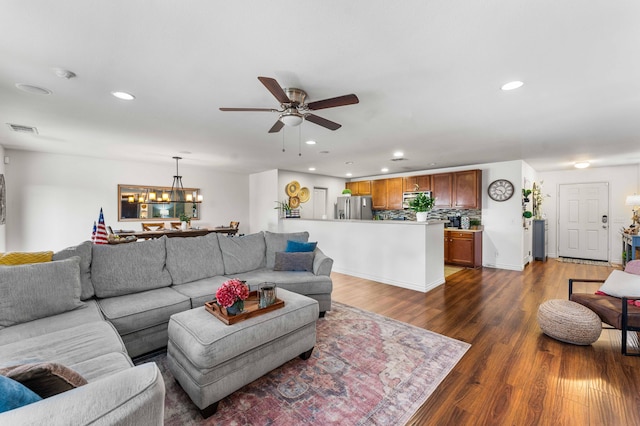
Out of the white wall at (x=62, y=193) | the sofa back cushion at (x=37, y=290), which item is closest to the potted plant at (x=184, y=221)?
the white wall at (x=62, y=193)

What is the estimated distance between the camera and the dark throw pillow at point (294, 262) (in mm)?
3408

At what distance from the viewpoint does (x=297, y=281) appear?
3.08 metres

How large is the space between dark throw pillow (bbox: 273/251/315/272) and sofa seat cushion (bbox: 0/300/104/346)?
1.81 metres

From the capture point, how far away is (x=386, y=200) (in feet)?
25.0

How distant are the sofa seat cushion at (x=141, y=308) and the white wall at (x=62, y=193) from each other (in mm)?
4150

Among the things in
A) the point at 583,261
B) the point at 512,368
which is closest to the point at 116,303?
the point at 512,368

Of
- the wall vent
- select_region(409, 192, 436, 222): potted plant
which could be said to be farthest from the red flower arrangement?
the wall vent

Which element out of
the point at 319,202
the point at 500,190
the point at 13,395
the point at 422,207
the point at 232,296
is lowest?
the point at 232,296

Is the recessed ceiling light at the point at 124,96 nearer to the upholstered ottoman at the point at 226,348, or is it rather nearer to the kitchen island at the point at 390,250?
the upholstered ottoman at the point at 226,348

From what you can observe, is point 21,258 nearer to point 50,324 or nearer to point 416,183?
point 50,324

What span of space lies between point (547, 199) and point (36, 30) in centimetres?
984

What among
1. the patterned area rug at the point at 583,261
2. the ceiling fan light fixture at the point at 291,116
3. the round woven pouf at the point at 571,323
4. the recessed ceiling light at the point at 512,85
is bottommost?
the patterned area rug at the point at 583,261

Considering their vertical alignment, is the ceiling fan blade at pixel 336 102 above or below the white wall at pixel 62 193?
above

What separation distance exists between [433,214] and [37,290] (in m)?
7.32
